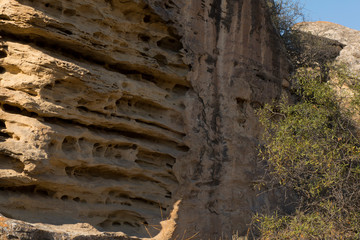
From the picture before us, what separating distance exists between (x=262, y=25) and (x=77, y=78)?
15.3 feet

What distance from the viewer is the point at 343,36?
13414mm

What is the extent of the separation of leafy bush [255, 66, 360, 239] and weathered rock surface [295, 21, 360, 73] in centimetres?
420

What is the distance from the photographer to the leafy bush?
700 cm

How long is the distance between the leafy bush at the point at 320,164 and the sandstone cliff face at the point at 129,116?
2.92 ft

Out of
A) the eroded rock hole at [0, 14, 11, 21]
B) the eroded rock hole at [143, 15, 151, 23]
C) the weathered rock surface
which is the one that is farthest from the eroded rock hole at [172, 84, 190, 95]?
the weathered rock surface

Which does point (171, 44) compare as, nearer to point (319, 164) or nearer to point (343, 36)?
point (319, 164)

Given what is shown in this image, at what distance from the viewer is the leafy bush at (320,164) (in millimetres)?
6996

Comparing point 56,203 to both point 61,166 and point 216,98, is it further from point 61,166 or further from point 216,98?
point 216,98

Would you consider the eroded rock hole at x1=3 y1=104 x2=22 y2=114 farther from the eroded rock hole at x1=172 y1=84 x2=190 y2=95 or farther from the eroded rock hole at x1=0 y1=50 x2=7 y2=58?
the eroded rock hole at x1=172 y1=84 x2=190 y2=95

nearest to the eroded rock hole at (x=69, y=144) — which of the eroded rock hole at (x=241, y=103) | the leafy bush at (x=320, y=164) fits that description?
the leafy bush at (x=320, y=164)

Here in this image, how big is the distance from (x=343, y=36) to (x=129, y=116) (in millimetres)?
9388

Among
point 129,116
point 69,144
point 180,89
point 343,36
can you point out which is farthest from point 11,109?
point 343,36

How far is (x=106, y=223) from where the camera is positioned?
6414 millimetres

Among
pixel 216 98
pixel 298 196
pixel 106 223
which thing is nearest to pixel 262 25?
pixel 216 98
